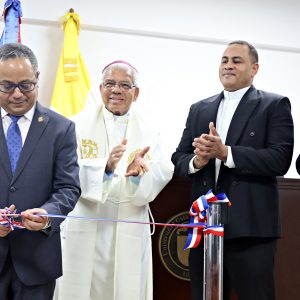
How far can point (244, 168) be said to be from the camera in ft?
9.91

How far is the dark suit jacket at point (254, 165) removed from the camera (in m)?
3.01

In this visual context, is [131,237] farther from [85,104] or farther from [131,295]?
[85,104]

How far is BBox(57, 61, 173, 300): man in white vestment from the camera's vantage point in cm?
332

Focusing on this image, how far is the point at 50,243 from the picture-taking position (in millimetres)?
2572

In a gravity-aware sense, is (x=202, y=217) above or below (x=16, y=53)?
below

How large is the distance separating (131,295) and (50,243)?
38.8 inches

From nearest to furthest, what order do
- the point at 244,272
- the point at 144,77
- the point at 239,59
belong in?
the point at 244,272 → the point at 239,59 → the point at 144,77

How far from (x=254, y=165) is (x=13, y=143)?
4.18ft

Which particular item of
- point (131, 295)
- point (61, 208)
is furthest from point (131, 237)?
point (61, 208)

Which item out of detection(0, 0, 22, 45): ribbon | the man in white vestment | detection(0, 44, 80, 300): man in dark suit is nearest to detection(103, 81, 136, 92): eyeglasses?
the man in white vestment

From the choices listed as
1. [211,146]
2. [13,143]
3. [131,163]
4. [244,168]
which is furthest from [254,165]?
[13,143]

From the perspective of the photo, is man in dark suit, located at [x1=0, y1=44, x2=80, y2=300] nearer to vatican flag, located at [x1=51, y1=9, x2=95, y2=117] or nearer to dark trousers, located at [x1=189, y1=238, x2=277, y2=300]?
dark trousers, located at [x1=189, y1=238, x2=277, y2=300]

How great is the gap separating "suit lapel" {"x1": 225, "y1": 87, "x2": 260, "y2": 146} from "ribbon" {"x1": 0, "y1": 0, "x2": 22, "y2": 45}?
7.72ft

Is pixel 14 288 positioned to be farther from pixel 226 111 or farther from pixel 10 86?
pixel 226 111
